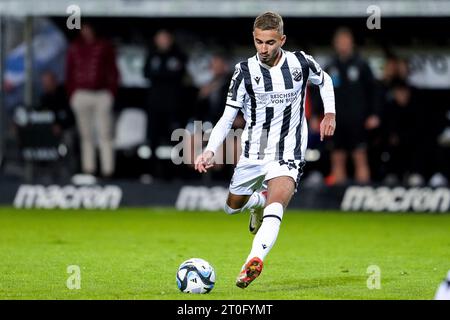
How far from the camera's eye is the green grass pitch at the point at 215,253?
328 inches

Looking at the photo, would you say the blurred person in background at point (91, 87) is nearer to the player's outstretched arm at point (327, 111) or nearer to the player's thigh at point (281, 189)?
the player's outstretched arm at point (327, 111)

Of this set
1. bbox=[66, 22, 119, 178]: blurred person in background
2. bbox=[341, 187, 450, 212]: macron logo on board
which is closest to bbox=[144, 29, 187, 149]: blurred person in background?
bbox=[66, 22, 119, 178]: blurred person in background

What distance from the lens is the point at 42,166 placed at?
59.7 feet

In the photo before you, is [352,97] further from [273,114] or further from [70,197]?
[273,114]

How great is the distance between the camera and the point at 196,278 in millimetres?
8125

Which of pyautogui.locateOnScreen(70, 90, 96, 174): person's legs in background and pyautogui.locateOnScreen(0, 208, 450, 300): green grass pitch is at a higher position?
pyautogui.locateOnScreen(70, 90, 96, 174): person's legs in background

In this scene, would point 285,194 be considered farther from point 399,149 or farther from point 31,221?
point 399,149

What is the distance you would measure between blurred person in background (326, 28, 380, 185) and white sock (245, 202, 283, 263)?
7137 mm

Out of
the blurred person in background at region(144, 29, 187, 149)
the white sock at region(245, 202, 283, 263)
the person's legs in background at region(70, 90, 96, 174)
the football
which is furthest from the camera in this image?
the person's legs in background at region(70, 90, 96, 174)

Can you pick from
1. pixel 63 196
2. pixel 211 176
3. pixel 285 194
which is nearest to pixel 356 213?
pixel 211 176

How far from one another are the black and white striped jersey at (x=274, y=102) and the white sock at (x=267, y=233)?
2.28 feet

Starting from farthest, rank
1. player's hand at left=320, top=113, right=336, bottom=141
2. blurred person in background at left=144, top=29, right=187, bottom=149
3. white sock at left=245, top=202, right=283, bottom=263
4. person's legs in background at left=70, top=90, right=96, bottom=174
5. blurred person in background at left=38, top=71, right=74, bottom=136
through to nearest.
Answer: blurred person in background at left=38, top=71, right=74, bottom=136 → person's legs in background at left=70, top=90, right=96, bottom=174 → blurred person in background at left=144, top=29, right=187, bottom=149 → player's hand at left=320, top=113, right=336, bottom=141 → white sock at left=245, top=202, right=283, bottom=263

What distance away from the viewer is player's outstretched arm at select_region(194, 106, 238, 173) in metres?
8.60

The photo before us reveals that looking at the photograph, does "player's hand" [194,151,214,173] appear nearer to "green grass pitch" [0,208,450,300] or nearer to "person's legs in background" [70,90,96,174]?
"green grass pitch" [0,208,450,300]
